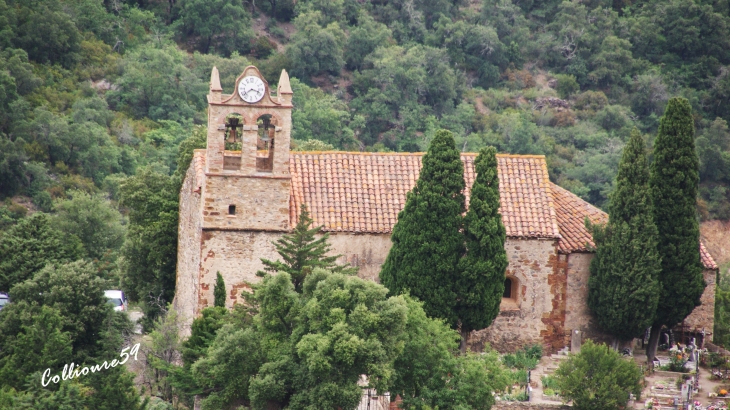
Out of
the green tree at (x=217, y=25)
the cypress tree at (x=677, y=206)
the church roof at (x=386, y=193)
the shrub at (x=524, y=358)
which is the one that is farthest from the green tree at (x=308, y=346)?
the green tree at (x=217, y=25)

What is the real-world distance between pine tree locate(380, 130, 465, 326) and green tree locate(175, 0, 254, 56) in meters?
52.2

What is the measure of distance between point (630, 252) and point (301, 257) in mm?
10847

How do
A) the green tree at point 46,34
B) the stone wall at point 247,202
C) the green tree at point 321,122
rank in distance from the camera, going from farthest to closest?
the green tree at point 46,34
the green tree at point 321,122
the stone wall at point 247,202

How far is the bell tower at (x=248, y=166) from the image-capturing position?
148 feet

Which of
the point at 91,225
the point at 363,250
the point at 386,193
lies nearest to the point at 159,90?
the point at 91,225

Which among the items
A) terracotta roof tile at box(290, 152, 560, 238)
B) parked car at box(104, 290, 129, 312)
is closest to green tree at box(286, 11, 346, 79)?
parked car at box(104, 290, 129, 312)

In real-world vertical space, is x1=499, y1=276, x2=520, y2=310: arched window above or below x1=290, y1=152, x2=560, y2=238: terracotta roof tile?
below

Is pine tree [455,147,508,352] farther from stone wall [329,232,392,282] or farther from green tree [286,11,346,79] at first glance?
green tree [286,11,346,79]

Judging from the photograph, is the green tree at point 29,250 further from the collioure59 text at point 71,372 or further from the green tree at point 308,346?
the green tree at point 308,346

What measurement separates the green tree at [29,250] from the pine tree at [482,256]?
17584 millimetres

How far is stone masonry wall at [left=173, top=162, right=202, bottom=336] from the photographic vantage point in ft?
153

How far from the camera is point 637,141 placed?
4641cm

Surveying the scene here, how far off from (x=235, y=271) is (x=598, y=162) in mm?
44153

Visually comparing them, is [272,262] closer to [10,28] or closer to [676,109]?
[676,109]
